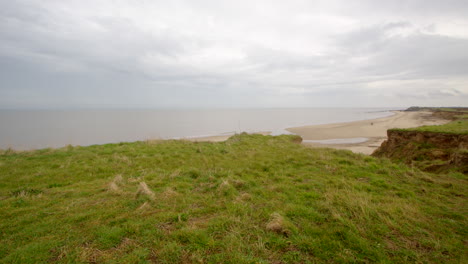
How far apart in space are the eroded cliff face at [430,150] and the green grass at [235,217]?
190 centimetres

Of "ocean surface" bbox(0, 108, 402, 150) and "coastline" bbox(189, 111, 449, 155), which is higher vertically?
"ocean surface" bbox(0, 108, 402, 150)

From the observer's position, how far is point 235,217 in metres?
4.41

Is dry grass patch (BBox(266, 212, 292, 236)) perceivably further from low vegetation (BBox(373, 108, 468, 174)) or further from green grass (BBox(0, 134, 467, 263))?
low vegetation (BBox(373, 108, 468, 174))

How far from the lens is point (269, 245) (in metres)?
3.57

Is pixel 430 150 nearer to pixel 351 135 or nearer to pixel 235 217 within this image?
pixel 235 217

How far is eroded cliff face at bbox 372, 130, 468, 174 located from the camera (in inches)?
358

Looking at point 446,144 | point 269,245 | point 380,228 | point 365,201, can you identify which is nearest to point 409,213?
point 365,201

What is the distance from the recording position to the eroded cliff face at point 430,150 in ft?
29.8

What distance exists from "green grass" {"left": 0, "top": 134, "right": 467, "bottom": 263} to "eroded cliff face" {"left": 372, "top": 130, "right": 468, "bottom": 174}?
1.90m

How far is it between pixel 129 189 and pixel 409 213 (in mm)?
7608

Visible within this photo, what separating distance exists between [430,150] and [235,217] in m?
13.3

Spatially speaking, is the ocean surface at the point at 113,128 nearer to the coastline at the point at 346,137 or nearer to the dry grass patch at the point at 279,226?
the coastline at the point at 346,137

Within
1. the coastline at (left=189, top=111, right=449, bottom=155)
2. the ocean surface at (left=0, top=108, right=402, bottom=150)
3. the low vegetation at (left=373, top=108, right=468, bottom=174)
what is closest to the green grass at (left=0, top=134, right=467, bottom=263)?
the low vegetation at (left=373, top=108, right=468, bottom=174)

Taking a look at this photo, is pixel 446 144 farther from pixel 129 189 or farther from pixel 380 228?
pixel 129 189
